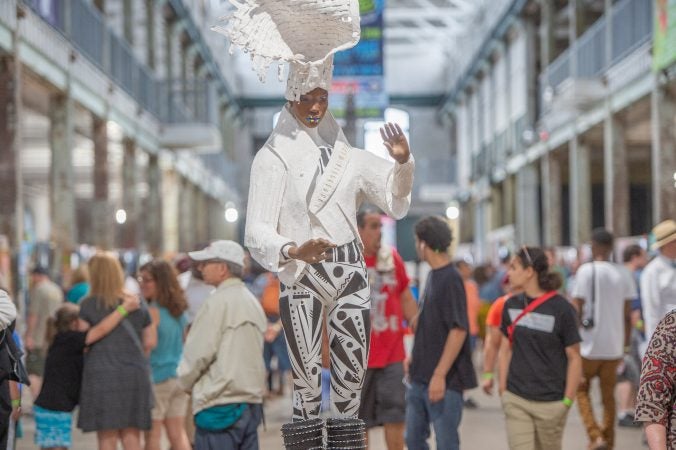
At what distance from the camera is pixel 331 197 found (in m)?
4.86

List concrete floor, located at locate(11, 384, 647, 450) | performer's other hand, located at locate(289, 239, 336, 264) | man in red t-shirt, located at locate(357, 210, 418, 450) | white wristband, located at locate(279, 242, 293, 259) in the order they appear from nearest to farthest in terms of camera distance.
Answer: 1. performer's other hand, located at locate(289, 239, 336, 264)
2. white wristband, located at locate(279, 242, 293, 259)
3. man in red t-shirt, located at locate(357, 210, 418, 450)
4. concrete floor, located at locate(11, 384, 647, 450)

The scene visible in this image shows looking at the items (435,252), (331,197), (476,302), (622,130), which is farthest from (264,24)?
(622,130)

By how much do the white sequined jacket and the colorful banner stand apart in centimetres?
1312

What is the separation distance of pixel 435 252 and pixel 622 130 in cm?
1762

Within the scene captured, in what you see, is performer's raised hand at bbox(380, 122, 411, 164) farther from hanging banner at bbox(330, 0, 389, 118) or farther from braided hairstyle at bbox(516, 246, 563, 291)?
hanging banner at bbox(330, 0, 389, 118)

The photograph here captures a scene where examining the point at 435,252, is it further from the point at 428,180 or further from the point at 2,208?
the point at 428,180

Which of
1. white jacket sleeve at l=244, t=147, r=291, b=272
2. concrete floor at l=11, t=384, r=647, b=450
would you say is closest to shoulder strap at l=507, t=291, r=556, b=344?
white jacket sleeve at l=244, t=147, r=291, b=272

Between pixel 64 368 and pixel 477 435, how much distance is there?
5172 millimetres

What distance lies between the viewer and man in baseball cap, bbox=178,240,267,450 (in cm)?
703

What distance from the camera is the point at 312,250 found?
14.3 feet

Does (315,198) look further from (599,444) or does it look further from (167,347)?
(599,444)

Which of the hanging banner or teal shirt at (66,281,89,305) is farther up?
the hanging banner

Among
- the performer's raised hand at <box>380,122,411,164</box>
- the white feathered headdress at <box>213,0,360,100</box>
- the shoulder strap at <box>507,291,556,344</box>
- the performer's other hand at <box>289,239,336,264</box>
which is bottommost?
the shoulder strap at <box>507,291,556,344</box>

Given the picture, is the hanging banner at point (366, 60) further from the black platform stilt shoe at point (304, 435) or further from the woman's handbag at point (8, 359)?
the black platform stilt shoe at point (304, 435)
